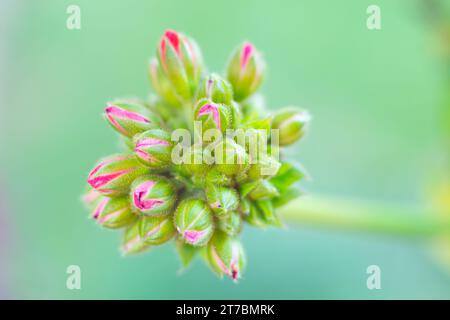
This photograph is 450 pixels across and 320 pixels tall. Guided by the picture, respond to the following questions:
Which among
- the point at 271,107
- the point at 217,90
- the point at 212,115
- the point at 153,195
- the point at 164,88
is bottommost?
the point at 153,195

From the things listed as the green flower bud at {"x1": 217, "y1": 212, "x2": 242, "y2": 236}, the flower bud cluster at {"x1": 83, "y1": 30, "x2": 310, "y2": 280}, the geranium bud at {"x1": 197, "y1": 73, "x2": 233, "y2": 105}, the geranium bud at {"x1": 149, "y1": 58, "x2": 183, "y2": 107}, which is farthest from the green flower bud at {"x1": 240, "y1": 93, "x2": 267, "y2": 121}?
the green flower bud at {"x1": 217, "y1": 212, "x2": 242, "y2": 236}

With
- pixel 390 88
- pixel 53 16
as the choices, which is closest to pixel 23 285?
pixel 53 16

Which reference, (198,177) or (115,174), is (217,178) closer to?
(198,177)

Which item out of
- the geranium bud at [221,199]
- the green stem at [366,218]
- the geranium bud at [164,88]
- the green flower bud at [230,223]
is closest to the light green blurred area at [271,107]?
the green stem at [366,218]

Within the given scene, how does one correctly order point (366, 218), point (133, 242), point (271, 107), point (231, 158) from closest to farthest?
point (231, 158) < point (133, 242) < point (366, 218) < point (271, 107)

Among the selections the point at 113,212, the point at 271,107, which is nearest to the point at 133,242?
the point at 113,212

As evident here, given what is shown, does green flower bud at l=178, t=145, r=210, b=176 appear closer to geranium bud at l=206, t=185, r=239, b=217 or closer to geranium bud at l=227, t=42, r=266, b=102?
geranium bud at l=206, t=185, r=239, b=217

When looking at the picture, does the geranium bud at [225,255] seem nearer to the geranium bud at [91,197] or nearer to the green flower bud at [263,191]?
the green flower bud at [263,191]
